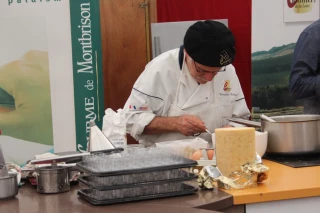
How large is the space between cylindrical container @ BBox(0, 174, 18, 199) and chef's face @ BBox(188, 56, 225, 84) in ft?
3.86

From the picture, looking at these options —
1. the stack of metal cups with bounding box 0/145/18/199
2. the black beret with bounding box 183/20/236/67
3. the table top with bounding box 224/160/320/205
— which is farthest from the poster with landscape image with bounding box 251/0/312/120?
the stack of metal cups with bounding box 0/145/18/199

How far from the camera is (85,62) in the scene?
4309 millimetres

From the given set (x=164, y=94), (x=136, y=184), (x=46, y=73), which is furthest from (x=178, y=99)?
(x=46, y=73)

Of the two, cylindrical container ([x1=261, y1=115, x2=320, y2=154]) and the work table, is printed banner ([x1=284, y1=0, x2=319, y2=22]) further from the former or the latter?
the work table

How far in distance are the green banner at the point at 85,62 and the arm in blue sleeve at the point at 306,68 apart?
5.97 ft

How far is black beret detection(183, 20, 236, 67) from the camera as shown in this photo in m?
2.60

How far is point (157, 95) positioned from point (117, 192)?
1162 mm

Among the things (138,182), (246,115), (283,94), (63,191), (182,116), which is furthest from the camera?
(283,94)

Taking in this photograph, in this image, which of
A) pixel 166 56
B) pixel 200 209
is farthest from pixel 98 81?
pixel 200 209

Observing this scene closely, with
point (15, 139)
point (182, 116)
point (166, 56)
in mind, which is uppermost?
point (166, 56)

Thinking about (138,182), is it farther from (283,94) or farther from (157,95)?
(283,94)

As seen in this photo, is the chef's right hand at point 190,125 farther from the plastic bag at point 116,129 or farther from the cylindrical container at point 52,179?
the cylindrical container at point 52,179

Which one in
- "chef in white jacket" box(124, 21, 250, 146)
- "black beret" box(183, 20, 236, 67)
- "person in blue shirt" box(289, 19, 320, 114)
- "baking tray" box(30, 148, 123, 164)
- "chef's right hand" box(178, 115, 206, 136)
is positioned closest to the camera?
"baking tray" box(30, 148, 123, 164)

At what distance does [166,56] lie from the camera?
2943mm
